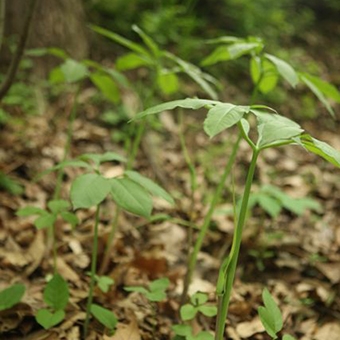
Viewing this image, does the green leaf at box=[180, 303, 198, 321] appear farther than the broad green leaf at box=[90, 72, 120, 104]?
No

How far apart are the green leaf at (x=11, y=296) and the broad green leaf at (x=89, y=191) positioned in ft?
1.54

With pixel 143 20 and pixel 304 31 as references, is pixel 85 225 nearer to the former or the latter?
pixel 143 20

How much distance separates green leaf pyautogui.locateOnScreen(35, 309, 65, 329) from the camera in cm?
117

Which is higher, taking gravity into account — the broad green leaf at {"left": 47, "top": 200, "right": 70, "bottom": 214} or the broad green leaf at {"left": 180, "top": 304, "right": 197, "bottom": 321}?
the broad green leaf at {"left": 47, "top": 200, "right": 70, "bottom": 214}

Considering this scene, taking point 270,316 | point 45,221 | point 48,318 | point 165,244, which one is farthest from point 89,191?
point 165,244

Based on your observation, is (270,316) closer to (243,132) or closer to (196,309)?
(196,309)

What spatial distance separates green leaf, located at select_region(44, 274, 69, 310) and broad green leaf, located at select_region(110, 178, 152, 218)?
1.36 ft

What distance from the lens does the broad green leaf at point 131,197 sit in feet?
3.26

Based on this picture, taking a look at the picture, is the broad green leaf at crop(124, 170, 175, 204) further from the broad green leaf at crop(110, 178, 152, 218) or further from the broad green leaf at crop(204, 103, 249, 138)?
the broad green leaf at crop(204, 103, 249, 138)

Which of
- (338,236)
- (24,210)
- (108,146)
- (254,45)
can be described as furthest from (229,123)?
(108,146)

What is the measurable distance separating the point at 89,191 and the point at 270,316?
0.57 m

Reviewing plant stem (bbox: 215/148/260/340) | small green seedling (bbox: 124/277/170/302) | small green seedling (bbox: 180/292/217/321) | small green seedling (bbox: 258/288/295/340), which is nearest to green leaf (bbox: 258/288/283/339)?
small green seedling (bbox: 258/288/295/340)

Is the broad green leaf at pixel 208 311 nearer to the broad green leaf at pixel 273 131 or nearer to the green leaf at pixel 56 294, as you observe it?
the green leaf at pixel 56 294

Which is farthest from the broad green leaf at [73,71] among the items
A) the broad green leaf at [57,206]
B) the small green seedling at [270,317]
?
the small green seedling at [270,317]
